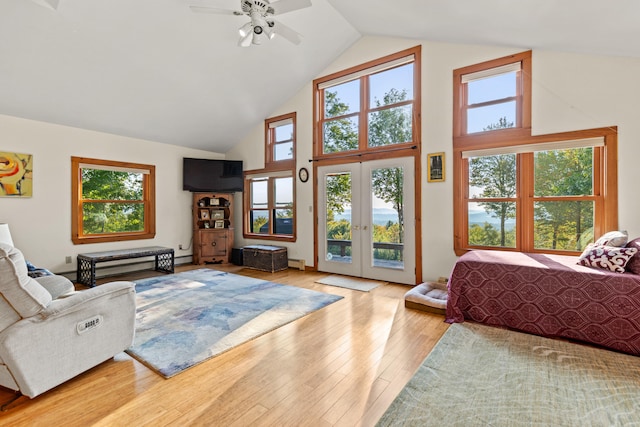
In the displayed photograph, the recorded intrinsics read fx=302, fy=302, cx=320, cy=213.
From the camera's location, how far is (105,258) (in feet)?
15.3

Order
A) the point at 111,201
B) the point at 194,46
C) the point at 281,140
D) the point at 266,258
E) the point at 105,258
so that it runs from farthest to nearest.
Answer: the point at 281,140 → the point at 266,258 → the point at 111,201 → the point at 105,258 → the point at 194,46

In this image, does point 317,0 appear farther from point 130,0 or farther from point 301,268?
point 301,268

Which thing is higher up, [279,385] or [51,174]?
[51,174]

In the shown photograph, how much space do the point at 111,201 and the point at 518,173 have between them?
258 inches

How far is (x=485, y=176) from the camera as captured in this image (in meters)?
4.09

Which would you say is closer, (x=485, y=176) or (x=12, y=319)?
(x=12, y=319)

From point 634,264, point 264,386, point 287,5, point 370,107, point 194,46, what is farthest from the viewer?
point 370,107

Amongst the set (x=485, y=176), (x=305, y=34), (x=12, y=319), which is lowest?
(x=12, y=319)

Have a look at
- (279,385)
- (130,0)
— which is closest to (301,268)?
(279,385)

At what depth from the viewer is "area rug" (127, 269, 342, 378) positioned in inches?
97.9

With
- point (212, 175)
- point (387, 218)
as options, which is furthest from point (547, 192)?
point (212, 175)

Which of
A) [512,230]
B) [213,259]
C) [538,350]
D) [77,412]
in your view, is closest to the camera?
[77,412]

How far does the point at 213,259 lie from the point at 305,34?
4.63m

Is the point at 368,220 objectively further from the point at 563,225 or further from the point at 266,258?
the point at 563,225
